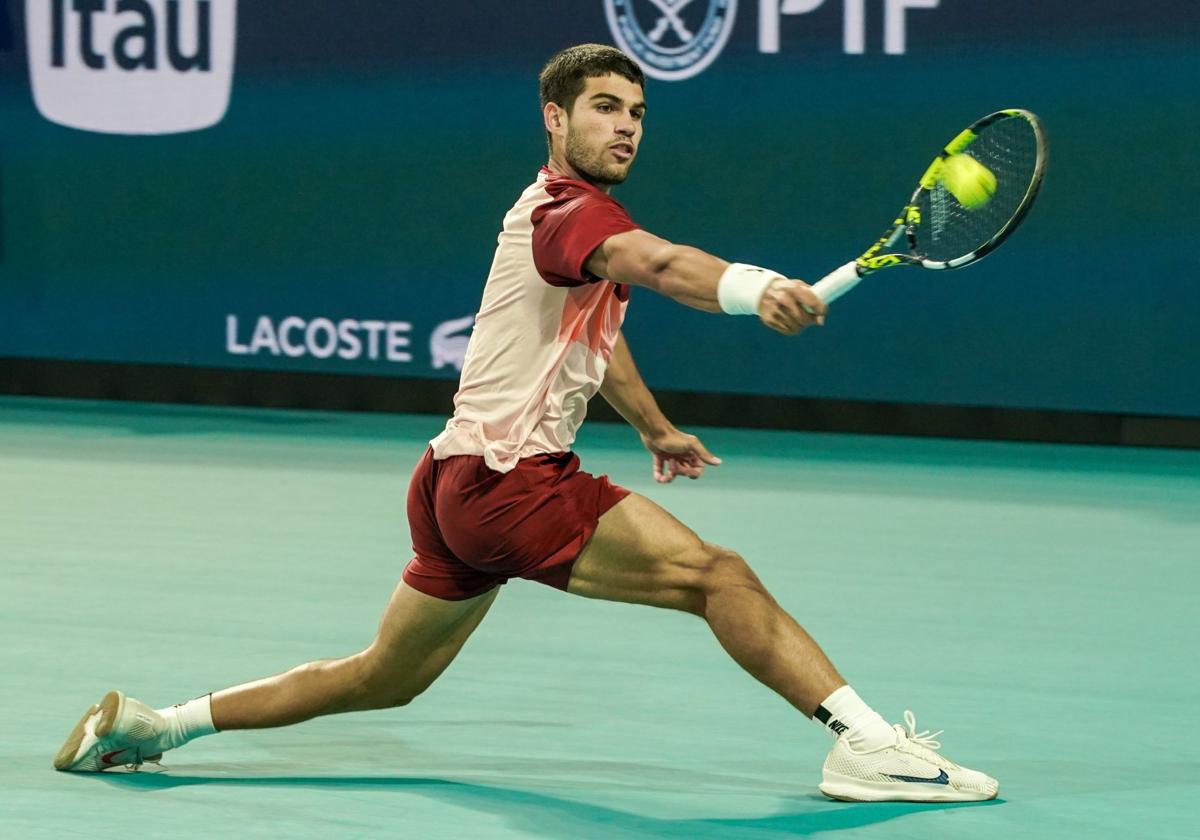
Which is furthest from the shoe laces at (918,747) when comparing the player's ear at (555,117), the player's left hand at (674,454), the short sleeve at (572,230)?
the player's ear at (555,117)

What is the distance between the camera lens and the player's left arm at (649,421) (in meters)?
4.39

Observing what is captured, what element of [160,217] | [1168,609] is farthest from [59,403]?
[1168,609]

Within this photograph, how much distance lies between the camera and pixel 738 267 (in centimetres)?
352

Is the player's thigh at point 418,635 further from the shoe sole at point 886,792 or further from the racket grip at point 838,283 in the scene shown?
the racket grip at point 838,283

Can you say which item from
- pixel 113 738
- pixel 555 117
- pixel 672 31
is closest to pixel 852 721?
pixel 555 117

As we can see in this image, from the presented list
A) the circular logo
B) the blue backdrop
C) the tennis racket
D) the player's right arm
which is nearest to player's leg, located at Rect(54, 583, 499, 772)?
the player's right arm

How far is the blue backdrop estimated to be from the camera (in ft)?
31.3

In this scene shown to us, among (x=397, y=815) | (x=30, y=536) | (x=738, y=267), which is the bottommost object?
(x=397, y=815)

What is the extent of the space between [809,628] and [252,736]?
6.14ft

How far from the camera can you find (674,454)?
4.39 m

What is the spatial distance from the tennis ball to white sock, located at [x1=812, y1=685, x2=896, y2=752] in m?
1.16

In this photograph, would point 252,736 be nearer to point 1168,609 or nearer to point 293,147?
point 1168,609

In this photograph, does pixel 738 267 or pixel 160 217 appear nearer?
pixel 738 267

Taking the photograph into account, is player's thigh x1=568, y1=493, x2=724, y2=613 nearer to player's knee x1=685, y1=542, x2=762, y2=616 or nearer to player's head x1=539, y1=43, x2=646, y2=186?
player's knee x1=685, y1=542, x2=762, y2=616
